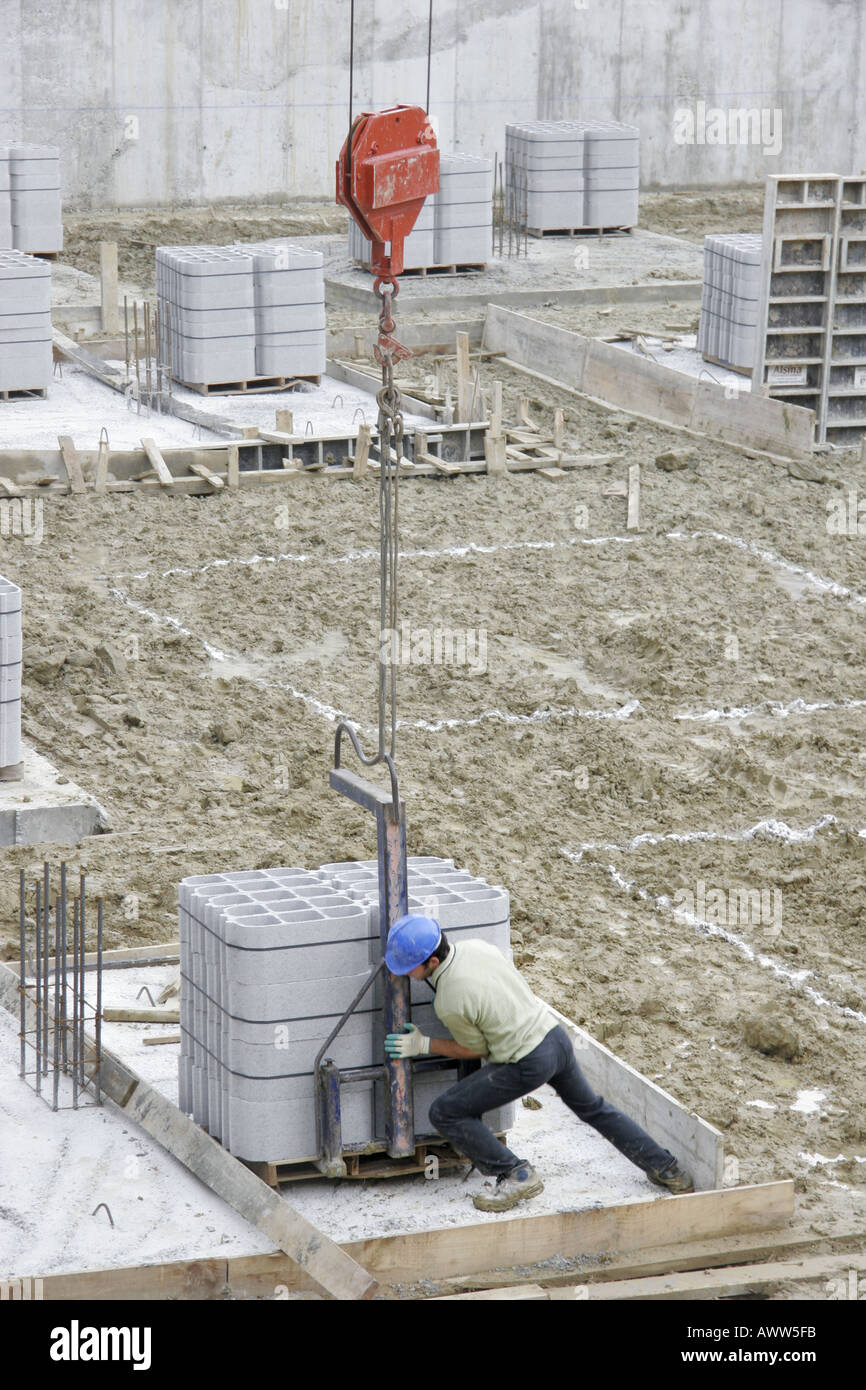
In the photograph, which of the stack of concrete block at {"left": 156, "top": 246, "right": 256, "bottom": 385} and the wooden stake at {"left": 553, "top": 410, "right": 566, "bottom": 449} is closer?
the wooden stake at {"left": 553, "top": 410, "right": 566, "bottom": 449}

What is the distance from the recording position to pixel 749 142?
32719mm

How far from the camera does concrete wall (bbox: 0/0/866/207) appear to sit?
90.6ft

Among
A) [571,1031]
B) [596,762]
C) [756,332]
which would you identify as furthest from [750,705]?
[756,332]

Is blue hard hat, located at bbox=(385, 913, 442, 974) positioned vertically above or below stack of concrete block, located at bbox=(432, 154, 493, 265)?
below

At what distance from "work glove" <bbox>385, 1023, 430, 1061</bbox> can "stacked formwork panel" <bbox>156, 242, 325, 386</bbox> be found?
41.2 feet

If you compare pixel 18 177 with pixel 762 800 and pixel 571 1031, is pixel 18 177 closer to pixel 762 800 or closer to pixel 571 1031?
pixel 762 800

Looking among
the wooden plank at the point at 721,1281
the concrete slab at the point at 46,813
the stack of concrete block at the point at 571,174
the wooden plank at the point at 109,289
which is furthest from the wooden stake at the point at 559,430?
the wooden plank at the point at 721,1281

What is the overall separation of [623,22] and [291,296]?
14.6 meters

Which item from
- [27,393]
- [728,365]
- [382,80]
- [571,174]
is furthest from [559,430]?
[382,80]

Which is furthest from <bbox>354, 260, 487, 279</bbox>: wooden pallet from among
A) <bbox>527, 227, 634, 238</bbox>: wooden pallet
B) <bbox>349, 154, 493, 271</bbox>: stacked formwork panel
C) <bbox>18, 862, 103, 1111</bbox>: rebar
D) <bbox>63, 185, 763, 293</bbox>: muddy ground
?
<bbox>18, 862, 103, 1111</bbox>: rebar

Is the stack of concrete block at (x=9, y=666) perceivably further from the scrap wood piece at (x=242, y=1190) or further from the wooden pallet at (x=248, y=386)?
the wooden pallet at (x=248, y=386)

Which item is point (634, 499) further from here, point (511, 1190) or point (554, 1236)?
point (554, 1236)

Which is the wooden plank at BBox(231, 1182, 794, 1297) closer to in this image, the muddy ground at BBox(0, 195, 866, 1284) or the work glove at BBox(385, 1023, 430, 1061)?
the muddy ground at BBox(0, 195, 866, 1284)

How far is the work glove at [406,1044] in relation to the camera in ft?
22.9
